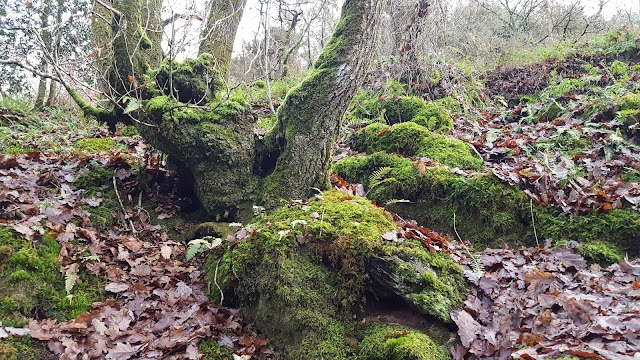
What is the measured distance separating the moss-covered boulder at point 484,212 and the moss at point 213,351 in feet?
9.75

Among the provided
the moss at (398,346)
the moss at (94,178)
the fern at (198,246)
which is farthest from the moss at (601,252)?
the moss at (94,178)

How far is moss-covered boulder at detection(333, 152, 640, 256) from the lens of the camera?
4383 millimetres

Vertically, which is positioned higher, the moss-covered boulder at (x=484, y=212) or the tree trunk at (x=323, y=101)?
the tree trunk at (x=323, y=101)

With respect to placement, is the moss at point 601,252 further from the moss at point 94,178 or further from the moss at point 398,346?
the moss at point 94,178

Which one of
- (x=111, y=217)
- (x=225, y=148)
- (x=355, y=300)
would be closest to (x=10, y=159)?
(x=111, y=217)

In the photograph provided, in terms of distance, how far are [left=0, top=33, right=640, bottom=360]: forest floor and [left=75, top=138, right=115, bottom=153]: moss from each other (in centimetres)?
3

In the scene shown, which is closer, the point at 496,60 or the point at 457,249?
the point at 457,249

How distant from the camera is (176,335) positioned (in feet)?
11.4

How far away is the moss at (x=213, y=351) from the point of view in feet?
11.0

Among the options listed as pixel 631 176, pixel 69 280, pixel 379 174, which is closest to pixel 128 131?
pixel 69 280

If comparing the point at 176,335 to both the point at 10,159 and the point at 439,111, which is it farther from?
the point at 439,111

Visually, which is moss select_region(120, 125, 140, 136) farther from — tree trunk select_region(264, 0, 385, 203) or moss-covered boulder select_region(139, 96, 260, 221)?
tree trunk select_region(264, 0, 385, 203)

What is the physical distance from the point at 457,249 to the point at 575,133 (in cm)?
360

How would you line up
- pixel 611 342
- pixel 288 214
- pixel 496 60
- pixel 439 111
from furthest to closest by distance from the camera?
pixel 496 60 < pixel 439 111 < pixel 288 214 < pixel 611 342
